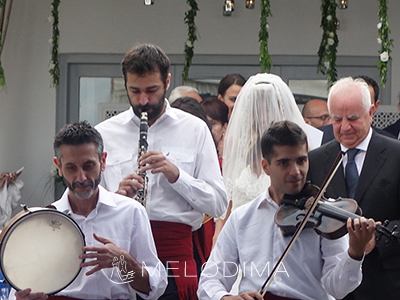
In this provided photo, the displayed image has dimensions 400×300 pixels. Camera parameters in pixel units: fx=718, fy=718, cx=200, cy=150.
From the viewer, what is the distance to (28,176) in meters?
7.02

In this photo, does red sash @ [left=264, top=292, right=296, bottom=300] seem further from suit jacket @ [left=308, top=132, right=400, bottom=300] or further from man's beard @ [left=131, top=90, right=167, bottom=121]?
man's beard @ [left=131, top=90, right=167, bottom=121]

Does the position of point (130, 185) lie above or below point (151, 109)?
below

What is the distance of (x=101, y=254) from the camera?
263 cm

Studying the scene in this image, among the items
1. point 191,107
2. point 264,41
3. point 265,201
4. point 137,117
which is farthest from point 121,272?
point 264,41

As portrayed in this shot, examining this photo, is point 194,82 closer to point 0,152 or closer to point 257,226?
point 0,152

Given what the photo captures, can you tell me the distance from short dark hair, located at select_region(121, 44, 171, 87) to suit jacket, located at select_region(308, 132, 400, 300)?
891 mm

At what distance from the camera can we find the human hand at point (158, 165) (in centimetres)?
309

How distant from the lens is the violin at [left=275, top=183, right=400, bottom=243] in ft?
8.80

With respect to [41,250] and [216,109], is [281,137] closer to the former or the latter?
[41,250]

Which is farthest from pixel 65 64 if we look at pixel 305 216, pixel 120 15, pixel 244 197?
pixel 305 216

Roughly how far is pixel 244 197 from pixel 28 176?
3760 mm

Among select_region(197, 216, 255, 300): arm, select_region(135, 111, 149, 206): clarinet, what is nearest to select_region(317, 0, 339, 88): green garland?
select_region(135, 111, 149, 206): clarinet

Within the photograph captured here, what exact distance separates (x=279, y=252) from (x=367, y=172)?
2.31 feet

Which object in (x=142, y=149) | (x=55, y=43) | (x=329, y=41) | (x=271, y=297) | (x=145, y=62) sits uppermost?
(x=329, y=41)
